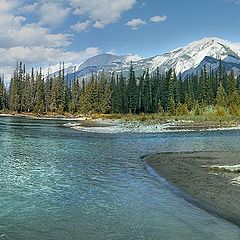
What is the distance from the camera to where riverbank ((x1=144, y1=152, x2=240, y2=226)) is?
1528 cm

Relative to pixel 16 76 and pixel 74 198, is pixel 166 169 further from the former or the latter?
pixel 16 76

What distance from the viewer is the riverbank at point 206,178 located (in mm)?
15281

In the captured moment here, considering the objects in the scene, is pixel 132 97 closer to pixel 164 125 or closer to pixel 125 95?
pixel 125 95

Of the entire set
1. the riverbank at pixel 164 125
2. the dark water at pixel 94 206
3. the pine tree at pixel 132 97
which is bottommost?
the dark water at pixel 94 206

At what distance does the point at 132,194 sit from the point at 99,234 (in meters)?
5.67

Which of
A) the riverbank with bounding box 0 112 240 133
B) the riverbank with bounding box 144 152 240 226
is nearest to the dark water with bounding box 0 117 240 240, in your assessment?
the riverbank with bounding box 144 152 240 226

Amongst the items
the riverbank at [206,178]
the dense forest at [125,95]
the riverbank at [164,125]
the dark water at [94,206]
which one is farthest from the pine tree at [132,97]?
the dark water at [94,206]

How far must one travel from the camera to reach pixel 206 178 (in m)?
20.1

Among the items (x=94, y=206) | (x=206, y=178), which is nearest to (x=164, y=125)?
(x=206, y=178)

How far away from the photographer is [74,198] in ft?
54.3

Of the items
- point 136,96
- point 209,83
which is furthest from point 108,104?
point 209,83

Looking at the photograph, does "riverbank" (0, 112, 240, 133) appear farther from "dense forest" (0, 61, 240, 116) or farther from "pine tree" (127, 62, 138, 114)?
"pine tree" (127, 62, 138, 114)

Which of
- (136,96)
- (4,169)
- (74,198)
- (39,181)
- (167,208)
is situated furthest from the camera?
(136,96)

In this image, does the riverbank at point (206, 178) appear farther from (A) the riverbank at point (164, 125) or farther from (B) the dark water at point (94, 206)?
(A) the riverbank at point (164, 125)
